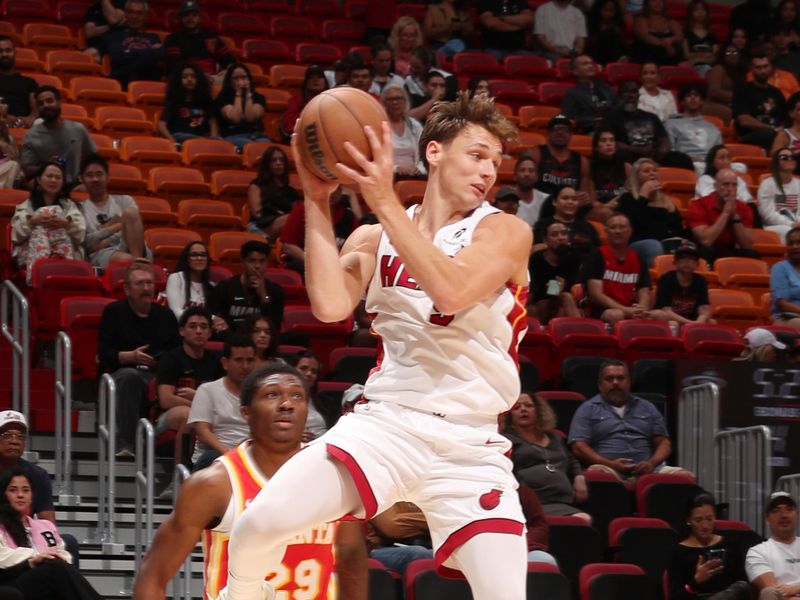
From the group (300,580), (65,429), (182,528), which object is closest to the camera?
(182,528)

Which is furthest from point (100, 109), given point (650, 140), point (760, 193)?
point (760, 193)

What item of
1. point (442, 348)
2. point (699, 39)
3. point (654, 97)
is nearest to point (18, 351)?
point (442, 348)

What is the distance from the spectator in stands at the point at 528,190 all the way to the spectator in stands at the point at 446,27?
13.0 feet

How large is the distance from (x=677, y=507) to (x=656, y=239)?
4.04 m

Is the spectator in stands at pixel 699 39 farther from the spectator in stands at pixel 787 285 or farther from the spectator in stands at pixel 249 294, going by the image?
the spectator in stands at pixel 249 294

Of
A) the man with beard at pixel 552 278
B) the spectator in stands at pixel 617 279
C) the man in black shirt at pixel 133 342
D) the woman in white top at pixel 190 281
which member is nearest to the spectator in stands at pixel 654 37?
the spectator in stands at pixel 617 279

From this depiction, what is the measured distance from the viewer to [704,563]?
7.96 metres

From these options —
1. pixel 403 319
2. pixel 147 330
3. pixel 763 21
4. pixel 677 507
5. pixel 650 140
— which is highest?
pixel 763 21

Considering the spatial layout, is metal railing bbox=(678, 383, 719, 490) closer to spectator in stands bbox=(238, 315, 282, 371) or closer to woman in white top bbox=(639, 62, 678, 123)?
spectator in stands bbox=(238, 315, 282, 371)

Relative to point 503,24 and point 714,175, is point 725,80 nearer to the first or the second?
point 503,24

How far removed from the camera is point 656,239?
40.6 ft

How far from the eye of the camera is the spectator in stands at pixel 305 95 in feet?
41.5

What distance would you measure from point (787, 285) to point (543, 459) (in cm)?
375

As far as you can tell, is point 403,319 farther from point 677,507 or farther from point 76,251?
point 76,251
